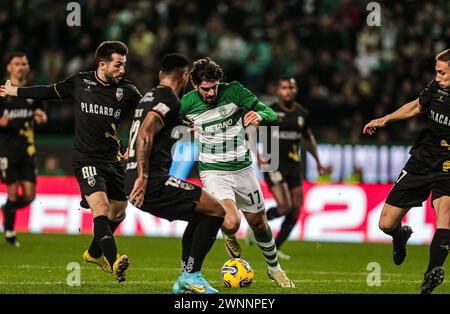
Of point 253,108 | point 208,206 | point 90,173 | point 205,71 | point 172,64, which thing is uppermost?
point 172,64

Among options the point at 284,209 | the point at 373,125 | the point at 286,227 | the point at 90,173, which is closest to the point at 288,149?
the point at 284,209

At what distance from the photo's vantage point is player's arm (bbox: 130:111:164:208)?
855cm

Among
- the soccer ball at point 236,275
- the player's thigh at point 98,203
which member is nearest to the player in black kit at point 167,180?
the soccer ball at point 236,275

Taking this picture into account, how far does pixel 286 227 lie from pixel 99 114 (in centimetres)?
463

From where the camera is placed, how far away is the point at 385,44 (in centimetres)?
2153

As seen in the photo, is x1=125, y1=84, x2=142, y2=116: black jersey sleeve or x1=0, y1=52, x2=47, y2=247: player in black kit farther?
x1=0, y1=52, x2=47, y2=247: player in black kit

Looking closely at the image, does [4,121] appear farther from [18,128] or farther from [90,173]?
[90,173]

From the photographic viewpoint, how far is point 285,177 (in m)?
14.4

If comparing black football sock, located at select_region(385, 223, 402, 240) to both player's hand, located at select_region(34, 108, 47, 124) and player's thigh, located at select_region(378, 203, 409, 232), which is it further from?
player's hand, located at select_region(34, 108, 47, 124)

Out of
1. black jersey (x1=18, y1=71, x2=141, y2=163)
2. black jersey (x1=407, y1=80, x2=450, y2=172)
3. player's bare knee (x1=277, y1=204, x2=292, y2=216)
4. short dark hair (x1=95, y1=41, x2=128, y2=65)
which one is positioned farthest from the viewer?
player's bare knee (x1=277, y1=204, x2=292, y2=216)

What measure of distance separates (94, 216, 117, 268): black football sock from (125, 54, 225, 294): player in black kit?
842 mm

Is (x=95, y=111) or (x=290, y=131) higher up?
(x=95, y=111)

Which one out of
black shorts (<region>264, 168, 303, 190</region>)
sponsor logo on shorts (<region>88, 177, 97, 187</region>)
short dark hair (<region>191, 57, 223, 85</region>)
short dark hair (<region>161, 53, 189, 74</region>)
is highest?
short dark hair (<region>161, 53, 189, 74</region>)

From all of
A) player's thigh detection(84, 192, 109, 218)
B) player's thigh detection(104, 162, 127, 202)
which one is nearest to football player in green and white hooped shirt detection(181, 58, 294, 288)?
player's thigh detection(104, 162, 127, 202)
